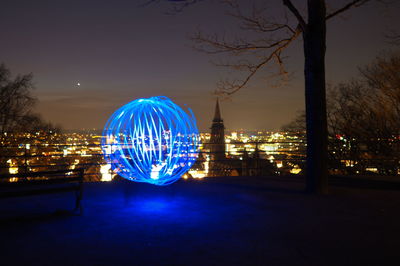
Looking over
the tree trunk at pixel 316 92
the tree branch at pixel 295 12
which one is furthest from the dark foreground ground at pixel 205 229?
the tree branch at pixel 295 12

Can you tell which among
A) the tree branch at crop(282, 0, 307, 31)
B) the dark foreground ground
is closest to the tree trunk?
the tree branch at crop(282, 0, 307, 31)

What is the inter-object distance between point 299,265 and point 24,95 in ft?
73.8

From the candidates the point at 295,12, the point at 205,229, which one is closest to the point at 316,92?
the point at 295,12

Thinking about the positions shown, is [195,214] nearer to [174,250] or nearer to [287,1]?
[174,250]

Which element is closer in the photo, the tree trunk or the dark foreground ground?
the dark foreground ground

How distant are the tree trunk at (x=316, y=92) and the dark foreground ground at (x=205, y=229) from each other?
572mm

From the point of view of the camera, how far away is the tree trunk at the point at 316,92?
832 cm

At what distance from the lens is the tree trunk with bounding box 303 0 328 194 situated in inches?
328

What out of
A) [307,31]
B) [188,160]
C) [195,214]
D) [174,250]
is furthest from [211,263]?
[307,31]

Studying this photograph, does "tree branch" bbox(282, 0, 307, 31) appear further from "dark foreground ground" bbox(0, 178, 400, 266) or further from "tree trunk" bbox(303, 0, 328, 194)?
"dark foreground ground" bbox(0, 178, 400, 266)

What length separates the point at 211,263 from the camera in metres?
4.09

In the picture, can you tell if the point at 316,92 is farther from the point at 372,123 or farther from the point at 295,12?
the point at 372,123

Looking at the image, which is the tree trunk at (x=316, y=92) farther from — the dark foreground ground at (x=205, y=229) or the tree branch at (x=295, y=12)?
the dark foreground ground at (x=205, y=229)

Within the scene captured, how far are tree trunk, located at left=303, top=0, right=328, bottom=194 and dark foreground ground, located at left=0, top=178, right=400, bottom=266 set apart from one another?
572mm
